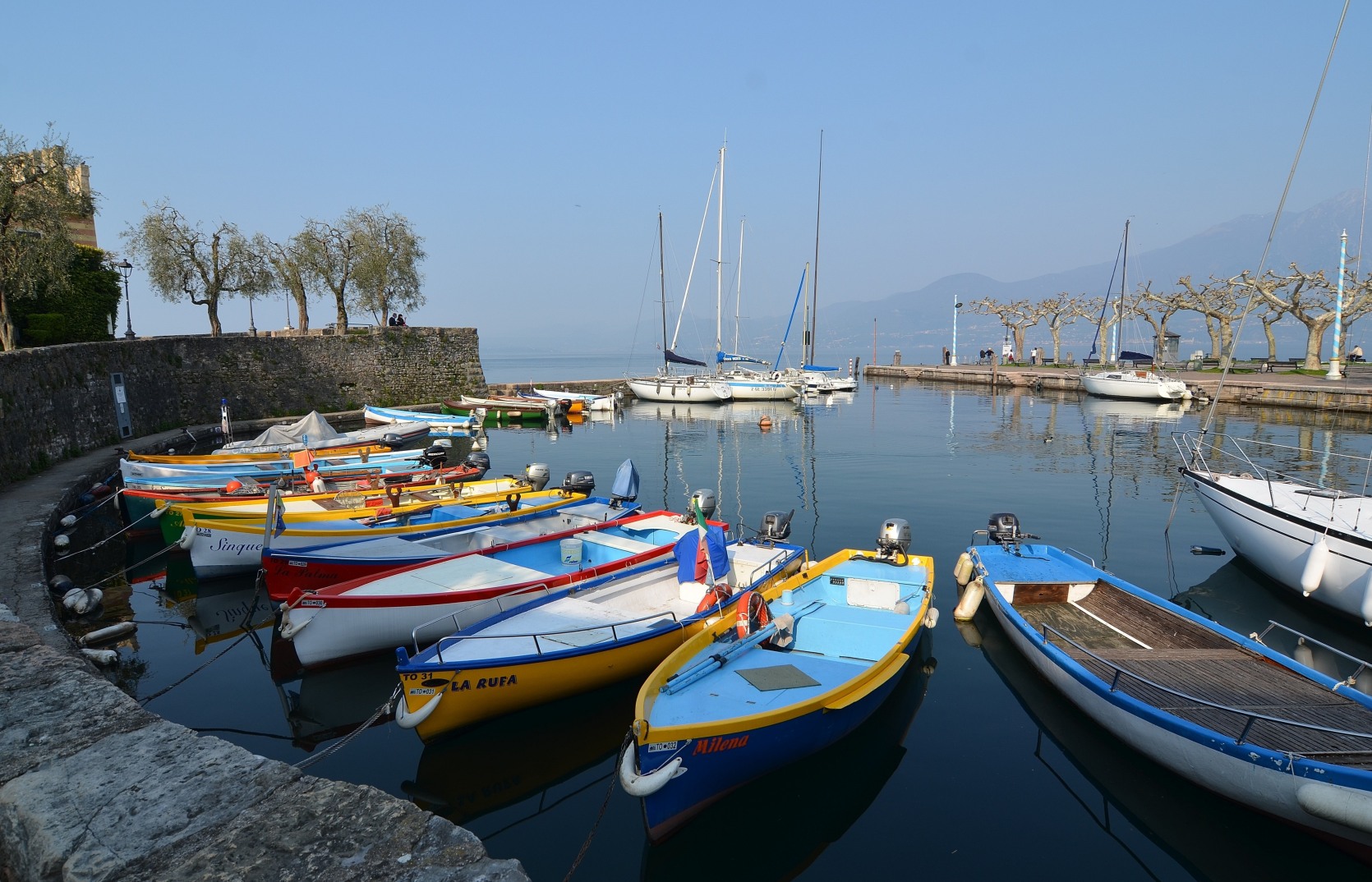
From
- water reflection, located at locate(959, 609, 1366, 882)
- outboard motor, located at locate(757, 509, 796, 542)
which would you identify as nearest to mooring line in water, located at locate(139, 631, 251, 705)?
outboard motor, located at locate(757, 509, 796, 542)

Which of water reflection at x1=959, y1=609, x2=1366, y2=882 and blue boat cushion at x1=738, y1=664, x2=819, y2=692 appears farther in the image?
blue boat cushion at x1=738, y1=664, x2=819, y2=692

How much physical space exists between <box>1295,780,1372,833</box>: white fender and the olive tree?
32.2 m

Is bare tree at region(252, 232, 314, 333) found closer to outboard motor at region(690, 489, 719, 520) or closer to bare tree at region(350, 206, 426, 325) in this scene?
bare tree at region(350, 206, 426, 325)

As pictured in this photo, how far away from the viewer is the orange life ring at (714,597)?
1043cm

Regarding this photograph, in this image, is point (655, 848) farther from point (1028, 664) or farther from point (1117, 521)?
point (1117, 521)

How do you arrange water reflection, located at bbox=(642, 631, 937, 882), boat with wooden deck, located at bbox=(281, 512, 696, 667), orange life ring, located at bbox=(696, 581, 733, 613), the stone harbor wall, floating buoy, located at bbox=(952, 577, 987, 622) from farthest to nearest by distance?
the stone harbor wall
floating buoy, located at bbox=(952, 577, 987, 622)
orange life ring, located at bbox=(696, 581, 733, 613)
boat with wooden deck, located at bbox=(281, 512, 696, 667)
water reflection, located at bbox=(642, 631, 937, 882)

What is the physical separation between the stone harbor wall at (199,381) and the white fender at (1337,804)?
2458cm

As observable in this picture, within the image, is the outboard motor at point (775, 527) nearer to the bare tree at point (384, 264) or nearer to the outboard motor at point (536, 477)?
the outboard motor at point (536, 477)

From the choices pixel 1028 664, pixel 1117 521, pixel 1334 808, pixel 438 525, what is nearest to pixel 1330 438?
pixel 1117 521

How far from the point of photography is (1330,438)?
30312mm

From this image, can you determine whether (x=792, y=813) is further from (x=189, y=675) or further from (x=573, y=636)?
(x=189, y=675)

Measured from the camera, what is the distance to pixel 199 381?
1363 inches

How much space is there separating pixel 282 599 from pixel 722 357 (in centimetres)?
4563

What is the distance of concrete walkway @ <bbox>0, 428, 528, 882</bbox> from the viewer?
2.64 meters
